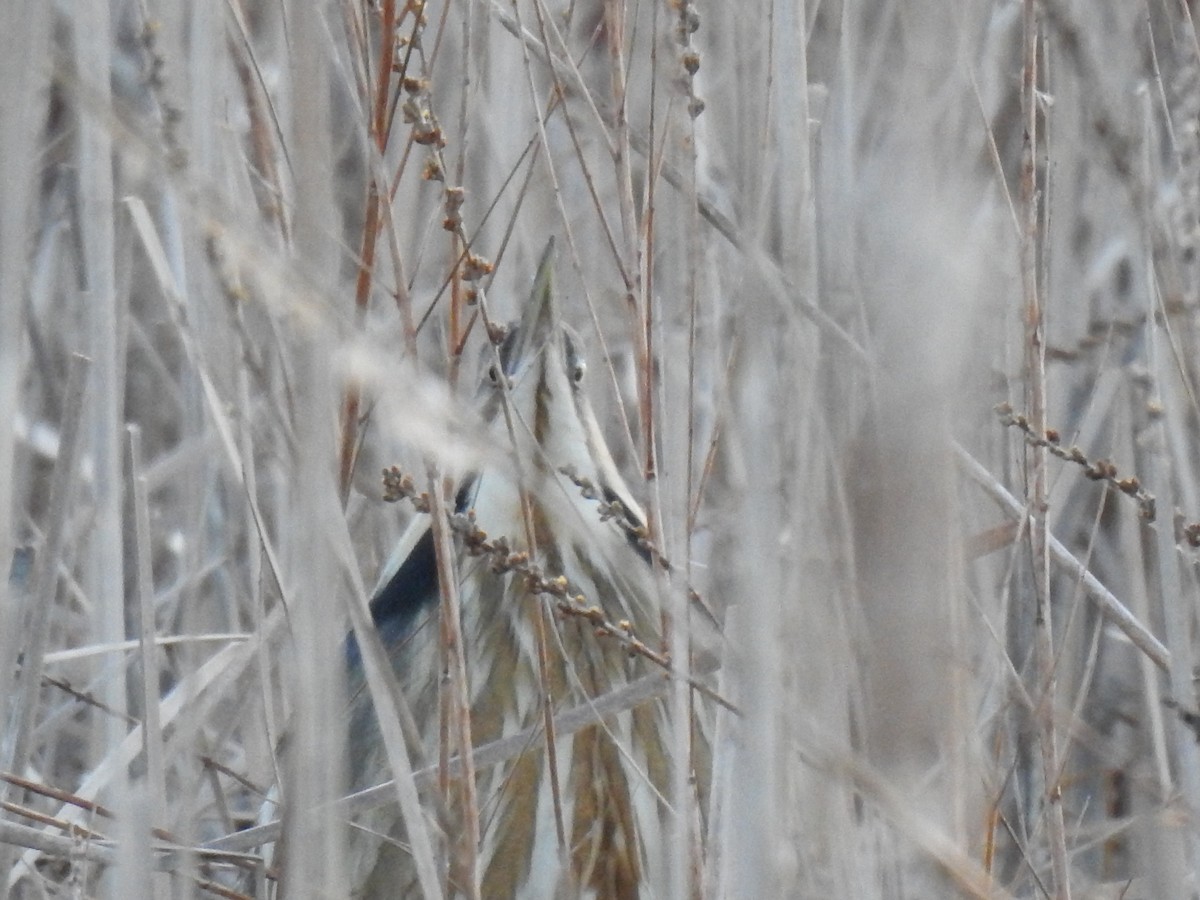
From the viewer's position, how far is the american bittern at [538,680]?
0.93m

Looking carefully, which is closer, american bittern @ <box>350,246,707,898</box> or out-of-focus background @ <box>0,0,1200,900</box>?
out-of-focus background @ <box>0,0,1200,900</box>

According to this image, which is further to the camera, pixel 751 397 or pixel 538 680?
pixel 538 680

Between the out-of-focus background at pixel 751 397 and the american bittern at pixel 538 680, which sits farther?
the american bittern at pixel 538 680

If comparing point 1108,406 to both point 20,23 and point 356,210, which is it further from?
point 20,23

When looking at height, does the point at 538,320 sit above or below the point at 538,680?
above

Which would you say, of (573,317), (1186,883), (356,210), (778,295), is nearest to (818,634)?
(778,295)

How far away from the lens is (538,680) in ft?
3.11

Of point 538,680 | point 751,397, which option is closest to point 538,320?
point 538,680

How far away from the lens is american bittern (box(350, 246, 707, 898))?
0.93 metres

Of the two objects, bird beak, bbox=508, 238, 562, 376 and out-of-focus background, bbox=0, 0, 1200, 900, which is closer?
out-of-focus background, bbox=0, 0, 1200, 900

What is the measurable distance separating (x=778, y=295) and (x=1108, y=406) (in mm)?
1108

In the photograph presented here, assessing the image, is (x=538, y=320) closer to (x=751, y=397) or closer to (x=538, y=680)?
Answer: (x=538, y=680)

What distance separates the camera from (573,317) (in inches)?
59.7

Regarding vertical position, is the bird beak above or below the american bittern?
above
